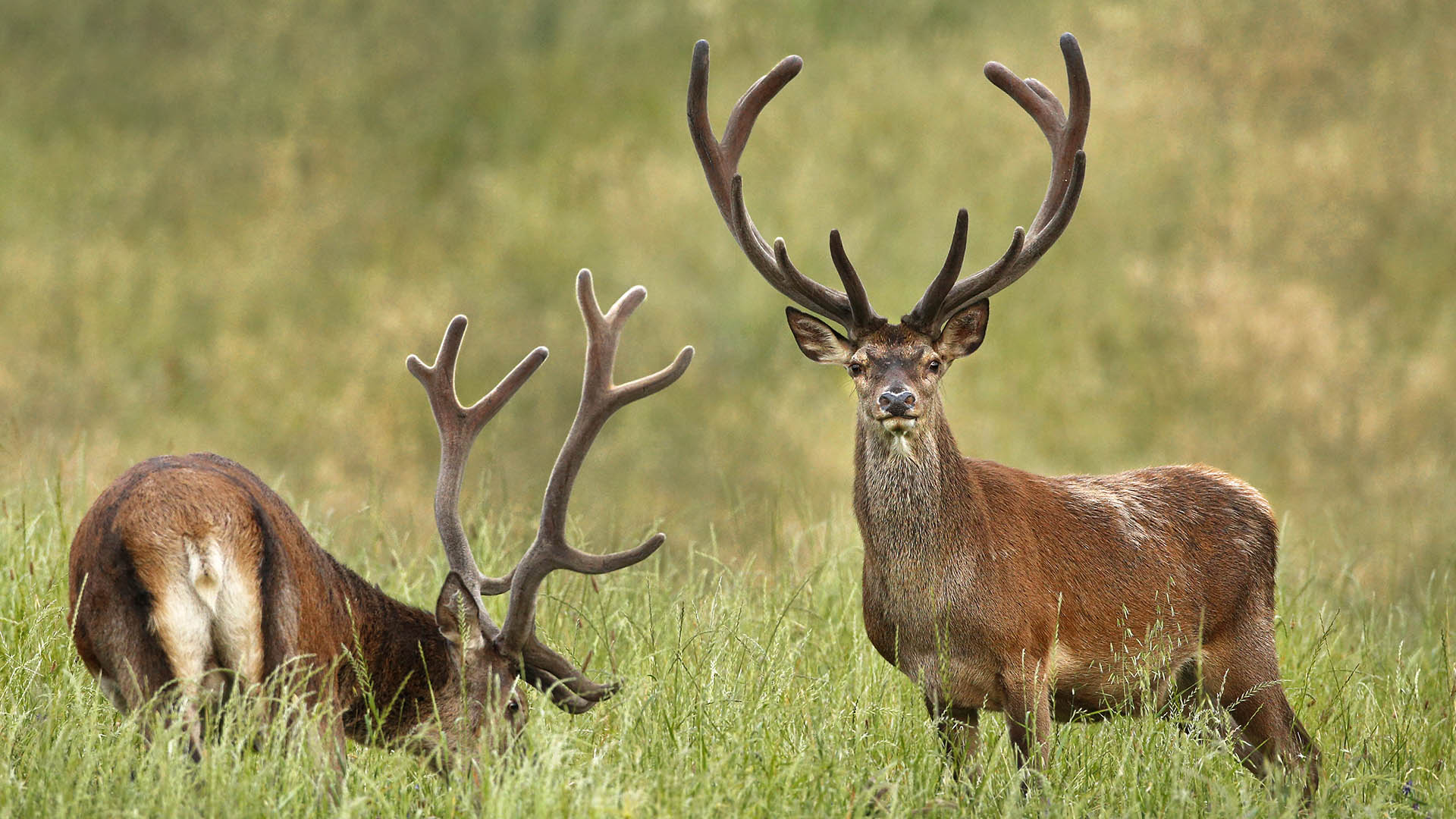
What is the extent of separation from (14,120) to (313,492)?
1176 centimetres

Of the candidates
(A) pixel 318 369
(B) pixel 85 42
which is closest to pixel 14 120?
(B) pixel 85 42

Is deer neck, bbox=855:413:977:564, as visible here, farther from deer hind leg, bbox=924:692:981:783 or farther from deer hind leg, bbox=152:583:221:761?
deer hind leg, bbox=152:583:221:761

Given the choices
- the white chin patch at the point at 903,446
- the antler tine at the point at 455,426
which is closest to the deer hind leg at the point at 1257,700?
the white chin patch at the point at 903,446

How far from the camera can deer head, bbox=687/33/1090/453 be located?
17.0 ft

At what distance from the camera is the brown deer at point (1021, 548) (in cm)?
504

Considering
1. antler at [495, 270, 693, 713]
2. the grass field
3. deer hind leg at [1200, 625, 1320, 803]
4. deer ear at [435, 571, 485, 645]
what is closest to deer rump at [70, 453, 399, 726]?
deer ear at [435, 571, 485, 645]

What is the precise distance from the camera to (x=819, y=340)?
5.53 metres

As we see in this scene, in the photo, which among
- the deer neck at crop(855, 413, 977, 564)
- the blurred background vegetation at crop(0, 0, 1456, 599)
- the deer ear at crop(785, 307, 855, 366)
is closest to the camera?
the deer neck at crop(855, 413, 977, 564)

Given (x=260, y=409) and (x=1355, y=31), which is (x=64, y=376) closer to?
(x=260, y=409)

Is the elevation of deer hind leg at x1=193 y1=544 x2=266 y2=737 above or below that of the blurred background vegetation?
below

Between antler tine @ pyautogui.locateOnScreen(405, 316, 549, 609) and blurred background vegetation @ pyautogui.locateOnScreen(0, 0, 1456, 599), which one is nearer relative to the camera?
antler tine @ pyautogui.locateOnScreen(405, 316, 549, 609)

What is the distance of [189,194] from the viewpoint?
18562 millimetres

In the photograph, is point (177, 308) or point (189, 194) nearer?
point (177, 308)

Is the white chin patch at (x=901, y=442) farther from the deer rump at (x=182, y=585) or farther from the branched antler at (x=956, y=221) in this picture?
the deer rump at (x=182, y=585)
